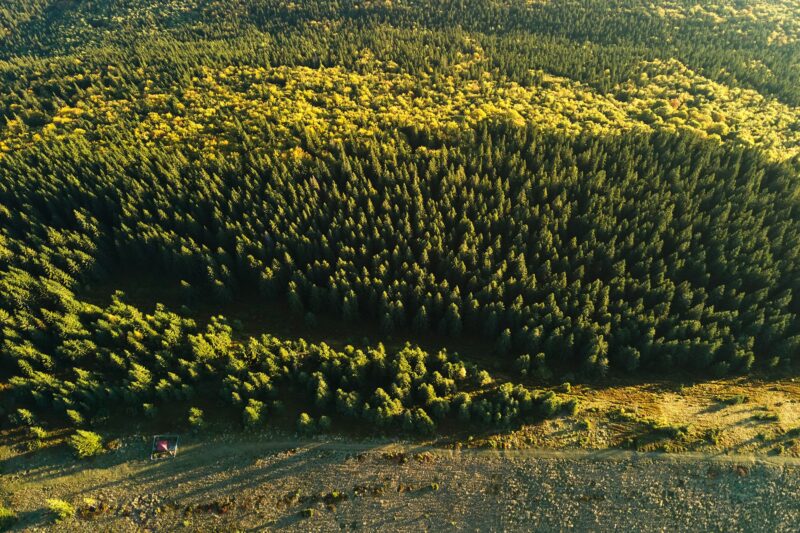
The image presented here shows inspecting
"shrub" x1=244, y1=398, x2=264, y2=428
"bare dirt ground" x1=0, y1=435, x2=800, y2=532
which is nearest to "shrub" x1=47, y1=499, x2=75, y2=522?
"bare dirt ground" x1=0, y1=435, x2=800, y2=532

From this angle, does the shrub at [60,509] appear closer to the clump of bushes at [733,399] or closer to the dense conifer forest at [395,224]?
the dense conifer forest at [395,224]

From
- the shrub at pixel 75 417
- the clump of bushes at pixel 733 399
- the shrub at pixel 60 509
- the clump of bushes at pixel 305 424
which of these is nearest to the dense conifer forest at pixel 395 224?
the shrub at pixel 75 417

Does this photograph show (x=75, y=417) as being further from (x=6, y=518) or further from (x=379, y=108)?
(x=379, y=108)

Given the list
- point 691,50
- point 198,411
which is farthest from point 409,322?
point 691,50

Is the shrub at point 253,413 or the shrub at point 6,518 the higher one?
the shrub at point 253,413

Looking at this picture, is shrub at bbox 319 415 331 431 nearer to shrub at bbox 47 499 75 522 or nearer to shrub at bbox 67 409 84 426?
shrub at bbox 47 499 75 522

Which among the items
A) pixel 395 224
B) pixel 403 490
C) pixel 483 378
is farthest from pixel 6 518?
pixel 395 224
